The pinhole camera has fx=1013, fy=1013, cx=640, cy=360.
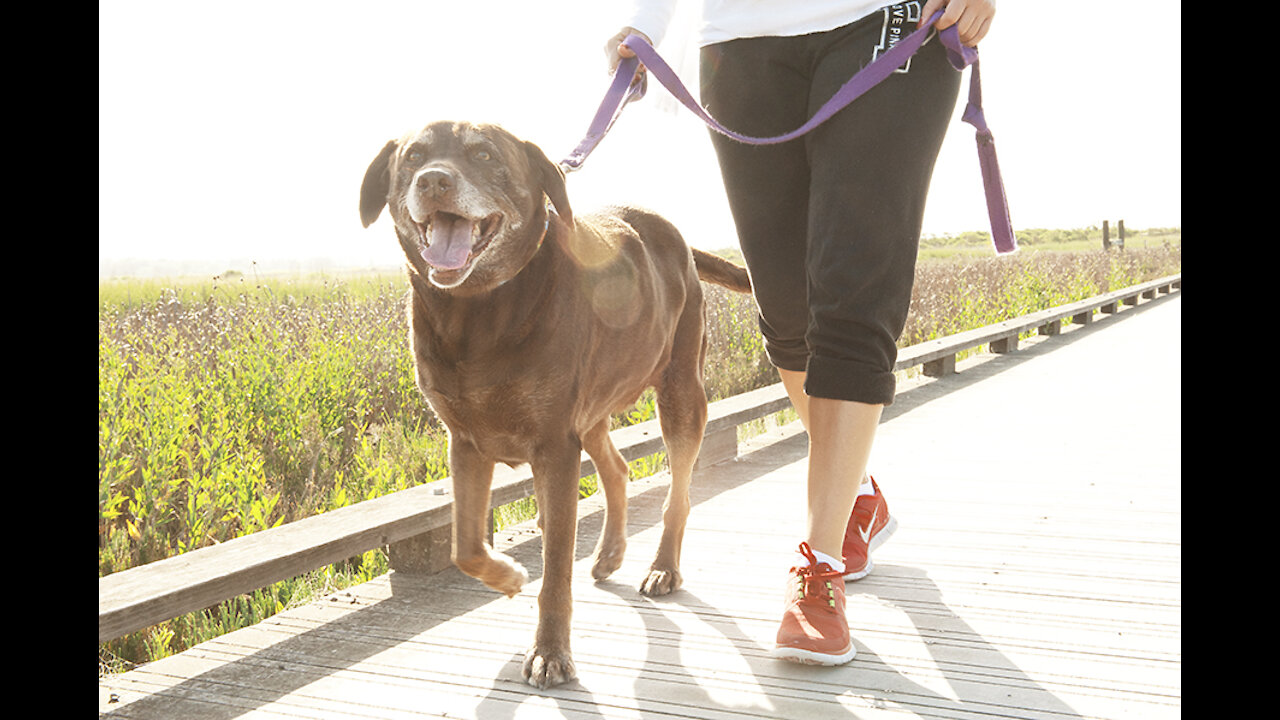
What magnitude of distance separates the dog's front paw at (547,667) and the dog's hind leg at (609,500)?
2.44 feet

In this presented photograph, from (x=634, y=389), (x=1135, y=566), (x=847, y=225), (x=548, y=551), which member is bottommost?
(x=1135, y=566)

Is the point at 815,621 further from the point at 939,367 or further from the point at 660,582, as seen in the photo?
the point at 939,367

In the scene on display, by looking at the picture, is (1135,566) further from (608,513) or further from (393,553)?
(393,553)

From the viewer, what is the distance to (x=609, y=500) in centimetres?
312

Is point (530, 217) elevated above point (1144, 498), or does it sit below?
above

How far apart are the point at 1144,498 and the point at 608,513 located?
2.24 metres

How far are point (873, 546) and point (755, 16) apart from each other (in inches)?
61.5

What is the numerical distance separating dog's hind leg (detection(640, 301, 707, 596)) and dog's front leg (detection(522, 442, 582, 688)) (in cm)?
65

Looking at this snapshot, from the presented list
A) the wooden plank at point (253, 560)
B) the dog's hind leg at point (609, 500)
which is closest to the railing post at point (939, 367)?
the dog's hind leg at point (609, 500)

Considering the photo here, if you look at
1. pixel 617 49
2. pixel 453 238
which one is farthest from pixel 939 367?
pixel 453 238

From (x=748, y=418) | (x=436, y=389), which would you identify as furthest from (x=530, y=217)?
(x=748, y=418)

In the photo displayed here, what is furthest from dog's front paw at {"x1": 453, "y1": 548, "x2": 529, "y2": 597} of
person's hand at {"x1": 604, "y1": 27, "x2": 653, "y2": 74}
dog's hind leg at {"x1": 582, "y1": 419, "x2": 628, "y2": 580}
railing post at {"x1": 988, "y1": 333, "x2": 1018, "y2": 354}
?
railing post at {"x1": 988, "y1": 333, "x2": 1018, "y2": 354}

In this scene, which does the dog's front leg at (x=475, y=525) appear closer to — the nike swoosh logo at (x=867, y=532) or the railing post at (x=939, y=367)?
the nike swoosh logo at (x=867, y=532)
